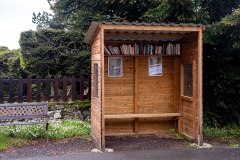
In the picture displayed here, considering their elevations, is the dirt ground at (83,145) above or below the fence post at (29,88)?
below

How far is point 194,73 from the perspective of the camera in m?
8.55

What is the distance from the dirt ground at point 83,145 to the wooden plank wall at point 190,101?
0.44 m

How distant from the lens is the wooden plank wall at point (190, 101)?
855 cm

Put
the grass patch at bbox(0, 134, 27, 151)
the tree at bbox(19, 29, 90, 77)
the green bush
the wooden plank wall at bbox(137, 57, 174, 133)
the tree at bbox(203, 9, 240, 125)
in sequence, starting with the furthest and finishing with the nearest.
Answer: the tree at bbox(19, 29, 90, 77)
the wooden plank wall at bbox(137, 57, 174, 133)
the tree at bbox(203, 9, 240, 125)
the green bush
the grass patch at bbox(0, 134, 27, 151)

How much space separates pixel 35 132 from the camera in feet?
30.3

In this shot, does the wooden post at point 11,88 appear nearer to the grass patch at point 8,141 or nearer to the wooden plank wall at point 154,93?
the grass patch at point 8,141

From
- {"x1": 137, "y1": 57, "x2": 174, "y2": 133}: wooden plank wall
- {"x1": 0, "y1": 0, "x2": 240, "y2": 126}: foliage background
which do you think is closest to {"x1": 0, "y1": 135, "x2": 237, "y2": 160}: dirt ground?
{"x1": 137, "y1": 57, "x2": 174, "y2": 133}: wooden plank wall

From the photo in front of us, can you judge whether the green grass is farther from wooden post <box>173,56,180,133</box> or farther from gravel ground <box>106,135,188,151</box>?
wooden post <box>173,56,180,133</box>

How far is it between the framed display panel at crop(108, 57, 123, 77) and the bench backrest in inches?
82.6

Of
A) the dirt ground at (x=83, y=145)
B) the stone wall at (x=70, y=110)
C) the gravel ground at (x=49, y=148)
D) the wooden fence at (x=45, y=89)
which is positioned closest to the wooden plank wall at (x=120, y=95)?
the dirt ground at (x=83, y=145)

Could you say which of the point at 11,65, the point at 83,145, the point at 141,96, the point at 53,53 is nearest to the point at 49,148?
the point at 83,145

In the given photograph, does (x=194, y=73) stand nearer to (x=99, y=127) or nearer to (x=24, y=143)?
(x=99, y=127)

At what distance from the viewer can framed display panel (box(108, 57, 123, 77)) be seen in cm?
→ 969

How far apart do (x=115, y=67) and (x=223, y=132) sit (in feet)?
12.8
